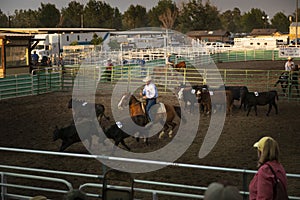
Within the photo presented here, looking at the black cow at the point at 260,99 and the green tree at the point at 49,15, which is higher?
the green tree at the point at 49,15

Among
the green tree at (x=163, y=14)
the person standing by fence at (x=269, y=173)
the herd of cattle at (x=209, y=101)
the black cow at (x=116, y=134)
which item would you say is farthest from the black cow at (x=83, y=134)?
the green tree at (x=163, y=14)

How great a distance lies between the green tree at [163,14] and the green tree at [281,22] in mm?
26246

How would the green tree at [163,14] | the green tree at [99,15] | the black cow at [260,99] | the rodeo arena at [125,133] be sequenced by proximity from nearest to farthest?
1. the rodeo arena at [125,133]
2. the black cow at [260,99]
3. the green tree at [99,15]
4. the green tree at [163,14]

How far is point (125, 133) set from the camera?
10.4 m

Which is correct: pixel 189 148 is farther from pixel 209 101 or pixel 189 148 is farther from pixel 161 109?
pixel 209 101

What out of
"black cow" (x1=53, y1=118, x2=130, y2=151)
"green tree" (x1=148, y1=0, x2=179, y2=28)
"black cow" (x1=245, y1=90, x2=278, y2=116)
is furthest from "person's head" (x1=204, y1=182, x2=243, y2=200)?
"green tree" (x1=148, y1=0, x2=179, y2=28)

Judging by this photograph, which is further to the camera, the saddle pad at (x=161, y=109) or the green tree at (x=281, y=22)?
the green tree at (x=281, y=22)

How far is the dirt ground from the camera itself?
8250 mm

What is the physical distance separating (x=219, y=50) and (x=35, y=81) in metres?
24.9

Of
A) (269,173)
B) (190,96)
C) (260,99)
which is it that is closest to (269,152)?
(269,173)

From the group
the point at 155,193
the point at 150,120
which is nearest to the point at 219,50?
the point at 150,120

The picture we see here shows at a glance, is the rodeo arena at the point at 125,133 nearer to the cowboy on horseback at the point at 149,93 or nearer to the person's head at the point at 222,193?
the cowboy on horseback at the point at 149,93

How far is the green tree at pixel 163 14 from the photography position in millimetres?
96375

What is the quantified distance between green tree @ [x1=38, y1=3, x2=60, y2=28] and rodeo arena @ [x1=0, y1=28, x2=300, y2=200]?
6132 centimetres
